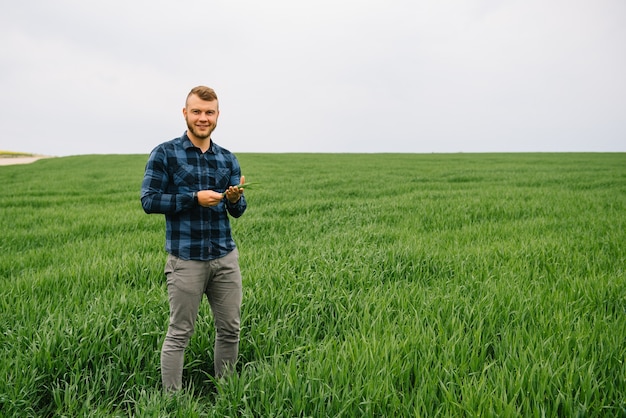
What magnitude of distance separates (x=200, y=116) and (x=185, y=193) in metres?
0.47

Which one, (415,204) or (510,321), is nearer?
(510,321)

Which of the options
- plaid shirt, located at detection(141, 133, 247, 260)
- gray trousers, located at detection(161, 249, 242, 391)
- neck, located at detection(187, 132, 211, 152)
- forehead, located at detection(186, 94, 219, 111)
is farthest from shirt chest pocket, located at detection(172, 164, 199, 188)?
gray trousers, located at detection(161, 249, 242, 391)

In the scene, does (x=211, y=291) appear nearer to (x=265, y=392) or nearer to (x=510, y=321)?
(x=265, y=392)

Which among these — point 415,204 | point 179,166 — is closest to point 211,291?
point 179,166

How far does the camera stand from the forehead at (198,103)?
230cm

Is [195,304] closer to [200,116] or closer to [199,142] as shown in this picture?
[199,142]

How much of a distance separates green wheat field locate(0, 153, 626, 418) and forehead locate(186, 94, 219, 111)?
4.43 feet

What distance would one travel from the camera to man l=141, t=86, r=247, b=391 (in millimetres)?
2307

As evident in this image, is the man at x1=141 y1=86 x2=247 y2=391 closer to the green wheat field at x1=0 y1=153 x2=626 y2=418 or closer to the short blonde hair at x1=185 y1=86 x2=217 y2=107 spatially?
the short blonde hair at x1=185 y1=86 x2=217 y2=107

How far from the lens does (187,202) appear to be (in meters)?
2.26

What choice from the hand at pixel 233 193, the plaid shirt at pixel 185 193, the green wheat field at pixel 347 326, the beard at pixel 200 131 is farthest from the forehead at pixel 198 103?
the green wheat field at pixel 347 326

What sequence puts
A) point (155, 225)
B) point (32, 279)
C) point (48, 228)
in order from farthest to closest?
point (155, 225) → point (48, 228) → point (32, 279)

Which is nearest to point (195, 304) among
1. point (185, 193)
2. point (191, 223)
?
point (191, 223)

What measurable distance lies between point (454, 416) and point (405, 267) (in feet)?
8.05
